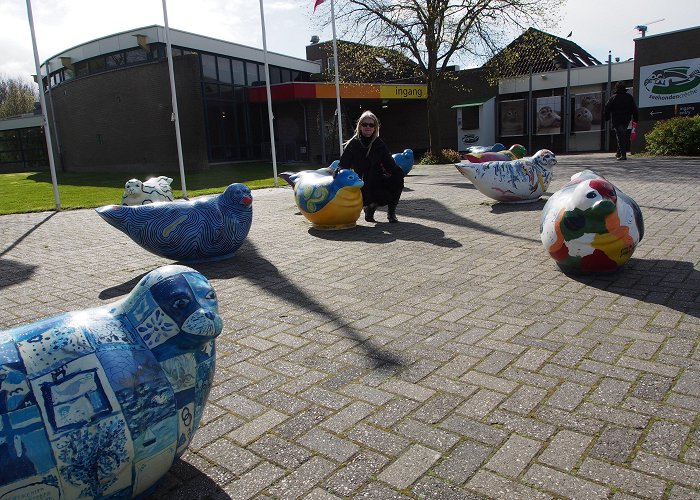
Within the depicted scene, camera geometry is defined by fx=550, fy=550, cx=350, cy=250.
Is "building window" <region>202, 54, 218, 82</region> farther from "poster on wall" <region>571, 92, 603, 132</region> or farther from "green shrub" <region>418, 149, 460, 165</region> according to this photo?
"poster on wall" <region>571, 92, 603, 132</region>

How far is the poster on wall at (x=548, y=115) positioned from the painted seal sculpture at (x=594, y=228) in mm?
24372

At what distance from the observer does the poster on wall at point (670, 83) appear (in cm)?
2119

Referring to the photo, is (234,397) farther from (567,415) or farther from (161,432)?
(567,415)

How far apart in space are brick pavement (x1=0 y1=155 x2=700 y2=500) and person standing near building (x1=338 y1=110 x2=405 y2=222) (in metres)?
1.80

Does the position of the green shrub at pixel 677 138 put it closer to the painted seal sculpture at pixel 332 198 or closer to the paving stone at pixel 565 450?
the painted seal sculpture at pixel 332 198

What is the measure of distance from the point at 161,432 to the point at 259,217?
8866 millimetres

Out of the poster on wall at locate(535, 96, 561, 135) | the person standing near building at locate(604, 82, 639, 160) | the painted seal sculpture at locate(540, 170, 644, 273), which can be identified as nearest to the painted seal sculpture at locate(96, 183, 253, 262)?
the painted seal sculpture at locate(540, 170, 644, 273)

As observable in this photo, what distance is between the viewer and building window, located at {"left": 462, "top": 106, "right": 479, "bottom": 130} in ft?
97.6

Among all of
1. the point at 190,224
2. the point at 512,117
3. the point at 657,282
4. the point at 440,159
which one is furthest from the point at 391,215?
the point at 512,117

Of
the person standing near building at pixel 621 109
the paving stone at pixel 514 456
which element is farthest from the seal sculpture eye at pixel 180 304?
the person standing near building at pixel 621 109

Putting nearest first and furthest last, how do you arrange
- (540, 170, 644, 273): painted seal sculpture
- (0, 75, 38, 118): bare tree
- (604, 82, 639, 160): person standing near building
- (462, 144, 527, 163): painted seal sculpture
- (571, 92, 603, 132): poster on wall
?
(540, 170, 644, 273): painted seal sculpture, (462, 144, 527, 163): painted seal sculpture, (604, 82, 639, 160): person standing near building, (571, 92, 603, 132): poster on wall, (0, 75, 38, 118): bare tree

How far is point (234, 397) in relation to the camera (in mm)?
3283

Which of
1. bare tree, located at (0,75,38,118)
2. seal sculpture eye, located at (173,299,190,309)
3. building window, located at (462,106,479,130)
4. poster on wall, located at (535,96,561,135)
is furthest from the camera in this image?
bare tree, located at (0,75,38,118)

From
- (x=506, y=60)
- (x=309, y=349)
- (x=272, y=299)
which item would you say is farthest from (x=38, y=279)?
(x=506, y=60)
